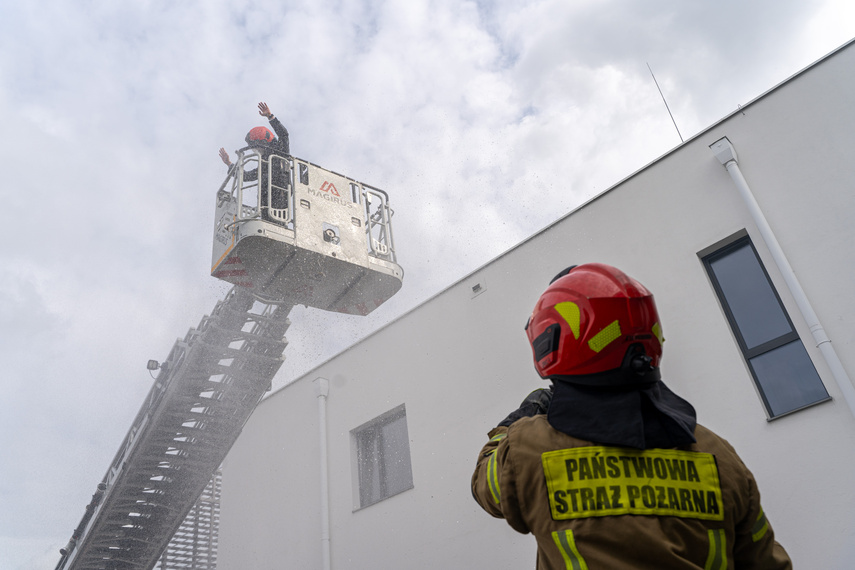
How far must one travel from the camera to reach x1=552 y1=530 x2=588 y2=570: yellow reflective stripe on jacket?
1.88 m

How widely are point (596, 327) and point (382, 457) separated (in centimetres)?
689

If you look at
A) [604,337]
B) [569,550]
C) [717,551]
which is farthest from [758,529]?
[604,337]

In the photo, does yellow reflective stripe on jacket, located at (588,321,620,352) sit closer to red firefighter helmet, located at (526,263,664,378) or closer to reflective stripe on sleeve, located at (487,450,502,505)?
red firefighter helmet, located at (526,263,664,378)

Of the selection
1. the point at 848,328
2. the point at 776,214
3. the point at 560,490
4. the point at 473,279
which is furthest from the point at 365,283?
the point at 560,490

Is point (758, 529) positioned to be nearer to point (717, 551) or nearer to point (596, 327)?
point (717, 551)

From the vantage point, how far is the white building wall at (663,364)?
5.01m

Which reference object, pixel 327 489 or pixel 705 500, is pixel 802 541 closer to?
pixel 705 500

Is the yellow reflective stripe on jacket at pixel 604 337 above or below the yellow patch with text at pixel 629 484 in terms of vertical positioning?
above

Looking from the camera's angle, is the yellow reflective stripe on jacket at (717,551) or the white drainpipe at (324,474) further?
the white drainpipe at (324,474)

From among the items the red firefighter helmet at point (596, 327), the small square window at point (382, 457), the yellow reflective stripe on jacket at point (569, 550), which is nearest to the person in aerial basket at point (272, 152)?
the small square window at point (382, 457)

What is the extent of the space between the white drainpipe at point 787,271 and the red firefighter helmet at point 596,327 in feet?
11.3

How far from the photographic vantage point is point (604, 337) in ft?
6.97

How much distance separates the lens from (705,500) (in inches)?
77.0

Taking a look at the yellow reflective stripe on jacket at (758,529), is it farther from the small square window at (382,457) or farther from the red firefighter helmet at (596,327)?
the small square window at (382,457)
